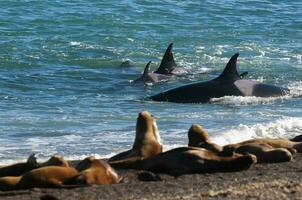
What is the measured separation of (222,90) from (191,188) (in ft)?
27.5

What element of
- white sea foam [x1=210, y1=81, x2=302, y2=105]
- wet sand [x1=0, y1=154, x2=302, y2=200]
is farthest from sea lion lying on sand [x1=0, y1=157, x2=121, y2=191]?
white sea foam [x1=210, y1=81, x2=302, y2=105]

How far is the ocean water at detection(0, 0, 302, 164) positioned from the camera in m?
13.9

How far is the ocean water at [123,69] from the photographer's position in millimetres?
13852

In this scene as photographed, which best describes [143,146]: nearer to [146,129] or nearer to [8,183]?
[146,129]

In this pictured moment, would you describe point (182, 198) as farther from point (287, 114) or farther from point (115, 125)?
point (287, 114)

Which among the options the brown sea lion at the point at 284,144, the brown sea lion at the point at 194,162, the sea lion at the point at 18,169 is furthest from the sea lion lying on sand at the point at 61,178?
the brown sea lion at the point at 284,144

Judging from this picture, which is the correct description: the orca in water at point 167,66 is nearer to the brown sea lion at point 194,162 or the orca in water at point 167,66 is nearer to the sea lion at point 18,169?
the brown sea lion at point 194,162

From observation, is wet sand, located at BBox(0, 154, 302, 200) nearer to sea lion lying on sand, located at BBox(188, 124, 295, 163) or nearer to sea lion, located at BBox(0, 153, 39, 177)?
sea lion, located at BBox(0, 153, 39, 177)

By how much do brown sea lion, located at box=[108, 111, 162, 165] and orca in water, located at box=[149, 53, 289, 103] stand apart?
5.82 metres

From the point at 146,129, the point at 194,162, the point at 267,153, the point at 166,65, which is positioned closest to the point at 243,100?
the point at 166,65

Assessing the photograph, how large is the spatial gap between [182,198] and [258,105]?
324 inches

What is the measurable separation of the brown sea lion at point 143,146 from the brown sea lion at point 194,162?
326 millimetres

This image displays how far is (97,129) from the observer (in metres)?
14.1

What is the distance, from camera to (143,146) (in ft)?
35.7
